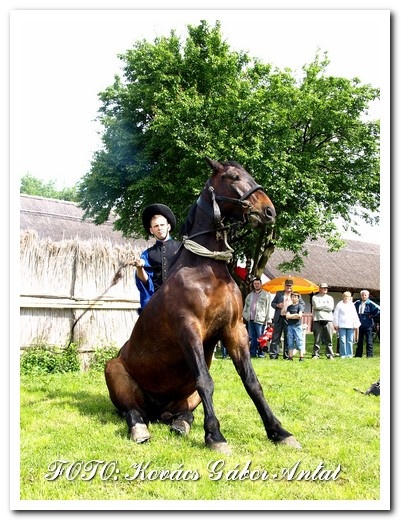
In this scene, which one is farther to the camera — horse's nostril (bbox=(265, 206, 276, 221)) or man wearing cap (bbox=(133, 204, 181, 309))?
man wearing cap (bbox=(133, 204, 181, 309))

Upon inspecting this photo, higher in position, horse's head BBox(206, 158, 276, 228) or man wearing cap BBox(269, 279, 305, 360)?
horse's head BBox(206, 158, 276, 228)

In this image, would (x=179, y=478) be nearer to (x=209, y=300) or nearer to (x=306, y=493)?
(x=306, y=493)

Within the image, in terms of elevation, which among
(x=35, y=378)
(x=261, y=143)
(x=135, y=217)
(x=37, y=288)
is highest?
(x=261, y=143)

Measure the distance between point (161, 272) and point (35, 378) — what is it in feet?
13.0

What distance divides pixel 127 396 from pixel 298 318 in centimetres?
972

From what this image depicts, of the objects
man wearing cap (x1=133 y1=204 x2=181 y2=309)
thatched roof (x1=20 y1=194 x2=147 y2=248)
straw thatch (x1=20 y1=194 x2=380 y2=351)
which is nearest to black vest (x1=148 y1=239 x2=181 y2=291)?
man wearing cap (x1=133 y1=204 x2=181 y2=309)

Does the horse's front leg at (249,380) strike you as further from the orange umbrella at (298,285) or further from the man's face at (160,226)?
the orange umbrella at (298,285)

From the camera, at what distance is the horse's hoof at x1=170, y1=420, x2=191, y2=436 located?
5.28 m

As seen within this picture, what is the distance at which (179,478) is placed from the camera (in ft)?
13.4

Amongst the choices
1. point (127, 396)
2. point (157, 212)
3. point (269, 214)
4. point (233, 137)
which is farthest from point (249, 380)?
point (233, 137)

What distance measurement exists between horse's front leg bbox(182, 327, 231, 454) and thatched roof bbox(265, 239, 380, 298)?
32.5m

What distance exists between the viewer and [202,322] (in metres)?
4.89

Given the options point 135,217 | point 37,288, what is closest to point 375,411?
point 37,288

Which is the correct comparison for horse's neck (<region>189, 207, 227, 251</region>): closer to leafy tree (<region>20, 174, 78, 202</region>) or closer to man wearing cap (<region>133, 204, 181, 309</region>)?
man wearing cap (<region>133, 204, 181, 309</region>)
